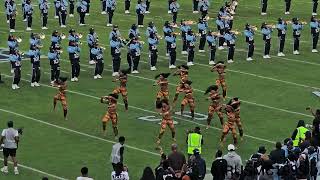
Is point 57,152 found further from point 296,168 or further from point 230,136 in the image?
point 296,168

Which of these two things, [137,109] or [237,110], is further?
[137,109]

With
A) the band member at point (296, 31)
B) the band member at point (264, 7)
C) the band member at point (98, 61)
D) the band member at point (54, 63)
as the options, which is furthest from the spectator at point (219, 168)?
the band member at point (264, 7)

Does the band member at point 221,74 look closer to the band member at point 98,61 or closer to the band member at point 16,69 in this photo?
the band member at point 98,61

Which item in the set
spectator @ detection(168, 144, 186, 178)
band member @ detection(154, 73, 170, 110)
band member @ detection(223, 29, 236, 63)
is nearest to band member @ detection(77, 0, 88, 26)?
band member @ detection(223, 29, 236, 63)

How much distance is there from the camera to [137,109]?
35250mm

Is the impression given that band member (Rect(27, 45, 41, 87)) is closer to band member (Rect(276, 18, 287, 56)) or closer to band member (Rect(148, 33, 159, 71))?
band member (Rect(148, 33, 159, 71))

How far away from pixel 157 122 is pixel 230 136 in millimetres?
2530

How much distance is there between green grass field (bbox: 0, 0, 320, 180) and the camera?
29.8m

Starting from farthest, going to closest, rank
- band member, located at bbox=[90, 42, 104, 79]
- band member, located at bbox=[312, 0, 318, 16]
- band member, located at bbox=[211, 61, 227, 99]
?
band member, located at bbox=[312, 0, 318, 16] < band member, located at bbox=[90, 42, 104, 79] < band member, located at bbox=[211, 61, 227, 99]

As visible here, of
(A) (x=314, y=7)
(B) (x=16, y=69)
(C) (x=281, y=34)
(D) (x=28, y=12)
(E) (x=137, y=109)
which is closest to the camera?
(E) (x=137, y=109)

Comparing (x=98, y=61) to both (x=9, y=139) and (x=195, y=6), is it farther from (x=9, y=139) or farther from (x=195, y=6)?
(x=195, y=6)

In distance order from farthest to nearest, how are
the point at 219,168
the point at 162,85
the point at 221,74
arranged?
the point at 221,74 → the point at 162,85 → the point at 219,168

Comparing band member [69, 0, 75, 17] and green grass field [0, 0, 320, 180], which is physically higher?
band member [69, 0, 75, 17]

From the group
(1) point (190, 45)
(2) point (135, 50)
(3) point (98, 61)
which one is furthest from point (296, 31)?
(3) point (98, 61)
